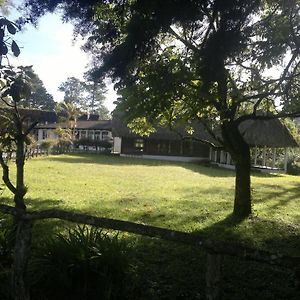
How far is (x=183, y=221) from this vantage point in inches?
407

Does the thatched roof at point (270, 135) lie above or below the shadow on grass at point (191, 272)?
above

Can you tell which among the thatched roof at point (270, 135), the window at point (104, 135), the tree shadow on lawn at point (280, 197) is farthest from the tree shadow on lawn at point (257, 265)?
the window at point (104, 135)

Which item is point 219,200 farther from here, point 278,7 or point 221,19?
point 221,19

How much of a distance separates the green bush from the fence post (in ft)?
5.84

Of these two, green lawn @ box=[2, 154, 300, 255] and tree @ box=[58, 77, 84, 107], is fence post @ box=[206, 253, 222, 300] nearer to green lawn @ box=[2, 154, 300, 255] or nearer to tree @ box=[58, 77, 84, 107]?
green lawn @ box=[2, 154, 300, 255]

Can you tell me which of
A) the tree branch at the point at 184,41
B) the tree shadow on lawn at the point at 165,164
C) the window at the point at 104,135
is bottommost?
the tree shadow on lawn at the point at 165,164

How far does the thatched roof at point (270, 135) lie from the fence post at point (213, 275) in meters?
28.3

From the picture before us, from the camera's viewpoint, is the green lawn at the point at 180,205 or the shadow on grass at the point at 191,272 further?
the green lawn at the point at 180,205

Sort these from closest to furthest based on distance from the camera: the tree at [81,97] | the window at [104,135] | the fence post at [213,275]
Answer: the fence post at [213,275] → the window at [104,135] → the tree at [81,97]

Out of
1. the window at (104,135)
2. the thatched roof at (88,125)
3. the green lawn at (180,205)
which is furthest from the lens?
the window at (104,135)

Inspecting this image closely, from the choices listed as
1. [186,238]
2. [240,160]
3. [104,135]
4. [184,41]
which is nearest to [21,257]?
[186,238]

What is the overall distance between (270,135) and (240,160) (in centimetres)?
2189

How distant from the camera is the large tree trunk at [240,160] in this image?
1085 cm

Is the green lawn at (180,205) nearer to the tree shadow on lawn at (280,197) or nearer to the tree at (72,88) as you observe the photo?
the tree shadow on lawn at (280,197)
